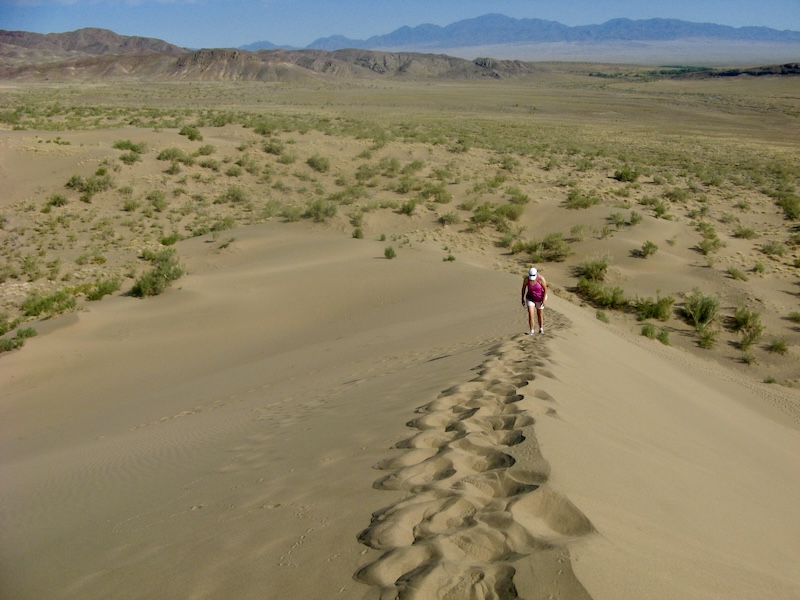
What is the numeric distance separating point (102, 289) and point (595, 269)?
13981 millimetres

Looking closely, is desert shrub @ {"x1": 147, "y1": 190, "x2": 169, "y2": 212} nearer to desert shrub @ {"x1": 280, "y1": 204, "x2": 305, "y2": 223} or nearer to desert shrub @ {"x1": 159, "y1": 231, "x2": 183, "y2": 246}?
desert shrub @ {"x1": 159, "y1": 231, "x2": 183, "y2": 246}

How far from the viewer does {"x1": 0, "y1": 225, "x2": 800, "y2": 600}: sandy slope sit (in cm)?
364

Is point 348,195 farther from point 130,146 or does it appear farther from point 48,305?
point 48,305

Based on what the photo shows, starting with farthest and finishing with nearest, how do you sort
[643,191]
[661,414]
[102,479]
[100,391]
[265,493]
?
[643,191], [100,391], [661,414], [102,479], [265,493]

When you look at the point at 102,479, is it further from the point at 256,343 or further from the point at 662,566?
the point at 256,343

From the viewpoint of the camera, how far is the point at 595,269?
18.7 metres

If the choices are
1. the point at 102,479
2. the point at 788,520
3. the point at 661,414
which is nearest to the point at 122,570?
the point at 102,479

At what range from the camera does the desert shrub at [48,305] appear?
49.2ft

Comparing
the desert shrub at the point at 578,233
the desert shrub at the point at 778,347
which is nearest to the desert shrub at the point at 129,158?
the desert shrub at the point at 578,233

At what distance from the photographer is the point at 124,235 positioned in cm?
2211

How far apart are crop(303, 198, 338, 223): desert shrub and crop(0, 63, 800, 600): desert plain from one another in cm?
15

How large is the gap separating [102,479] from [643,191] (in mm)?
28582

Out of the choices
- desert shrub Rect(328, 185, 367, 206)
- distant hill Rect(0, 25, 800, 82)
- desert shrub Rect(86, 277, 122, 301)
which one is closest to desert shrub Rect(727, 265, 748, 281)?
desert shrub Rect(328, 185, 367, 206)

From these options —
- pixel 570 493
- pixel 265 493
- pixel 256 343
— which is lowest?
pixel 256 343
